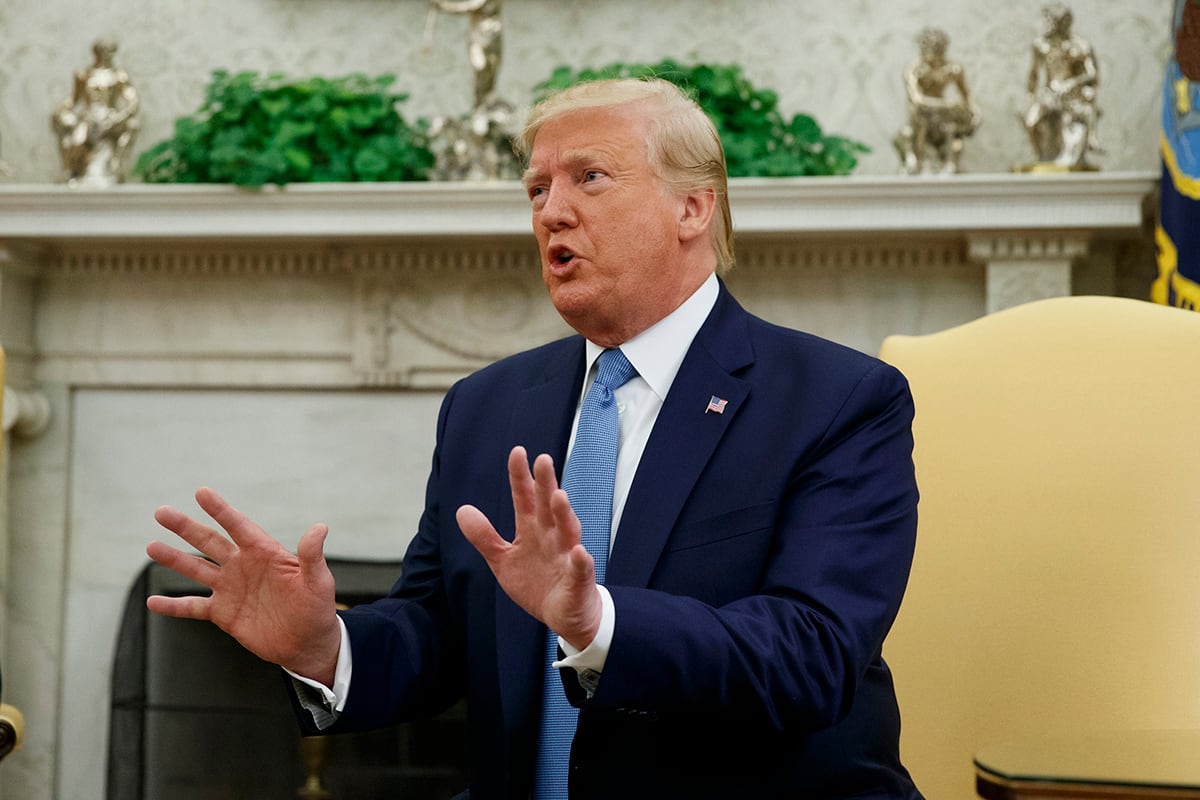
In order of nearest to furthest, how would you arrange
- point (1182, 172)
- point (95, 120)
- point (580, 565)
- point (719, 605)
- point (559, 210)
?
point (580, 565)
point (719, 605)
point (559, 210)
point (1182, 172)
point (95, 120)

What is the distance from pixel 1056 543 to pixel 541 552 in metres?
0.89

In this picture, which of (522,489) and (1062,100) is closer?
(522,489)

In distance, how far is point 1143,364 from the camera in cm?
180

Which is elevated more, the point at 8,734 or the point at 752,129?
the point at 752,129

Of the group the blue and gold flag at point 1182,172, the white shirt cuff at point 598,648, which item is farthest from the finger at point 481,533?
the blue and gold flag at point 1182,172

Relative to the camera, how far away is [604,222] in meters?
1.59

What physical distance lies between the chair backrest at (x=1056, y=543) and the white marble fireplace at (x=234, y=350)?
4.93 ft

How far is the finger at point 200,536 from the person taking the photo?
52.1 inches

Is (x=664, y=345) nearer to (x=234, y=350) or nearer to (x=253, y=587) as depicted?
(x=253, y=587)

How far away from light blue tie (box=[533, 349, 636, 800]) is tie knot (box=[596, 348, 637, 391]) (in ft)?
0.04

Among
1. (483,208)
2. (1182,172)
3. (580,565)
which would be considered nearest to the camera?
(580,565)

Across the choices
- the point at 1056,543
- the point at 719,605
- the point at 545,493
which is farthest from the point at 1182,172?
the point at 545,493

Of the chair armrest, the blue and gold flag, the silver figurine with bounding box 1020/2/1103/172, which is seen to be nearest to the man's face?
the chair armrest

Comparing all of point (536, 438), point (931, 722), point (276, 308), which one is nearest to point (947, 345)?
point (931, 722)
